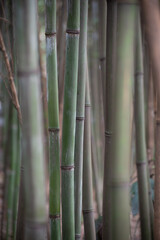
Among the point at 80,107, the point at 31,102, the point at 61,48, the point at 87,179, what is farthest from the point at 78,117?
the point at 61,48

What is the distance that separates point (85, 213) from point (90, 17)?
1.01 meters

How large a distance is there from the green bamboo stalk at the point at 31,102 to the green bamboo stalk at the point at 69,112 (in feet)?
0.74

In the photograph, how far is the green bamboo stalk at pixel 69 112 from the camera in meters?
0.67

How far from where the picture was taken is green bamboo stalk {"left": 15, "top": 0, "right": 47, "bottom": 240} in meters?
0.45

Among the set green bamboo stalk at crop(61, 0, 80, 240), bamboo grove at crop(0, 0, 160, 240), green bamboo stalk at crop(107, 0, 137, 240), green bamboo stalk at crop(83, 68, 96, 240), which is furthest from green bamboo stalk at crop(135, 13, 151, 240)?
green bamboo stalk at crop(107, 0, 137, 240)

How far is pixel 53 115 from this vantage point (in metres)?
0.70

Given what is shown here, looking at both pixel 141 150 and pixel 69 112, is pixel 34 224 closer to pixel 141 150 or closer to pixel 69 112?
pixel 69 112

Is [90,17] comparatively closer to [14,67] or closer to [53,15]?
[14,67]

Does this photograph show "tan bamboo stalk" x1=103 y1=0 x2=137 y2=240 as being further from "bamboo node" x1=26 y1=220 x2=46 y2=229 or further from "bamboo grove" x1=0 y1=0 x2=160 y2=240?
"bamboo node" x1=26 y1=220 x2=46 y2=229

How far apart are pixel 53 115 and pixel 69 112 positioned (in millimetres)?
38

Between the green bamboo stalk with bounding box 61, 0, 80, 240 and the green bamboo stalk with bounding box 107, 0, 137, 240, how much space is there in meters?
0.19

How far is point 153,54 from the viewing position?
1.57ft

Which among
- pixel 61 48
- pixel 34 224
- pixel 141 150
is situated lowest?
pixel 34 224

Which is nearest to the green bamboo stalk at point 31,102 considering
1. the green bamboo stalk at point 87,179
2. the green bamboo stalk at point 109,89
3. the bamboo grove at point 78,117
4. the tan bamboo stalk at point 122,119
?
the bamboo grove at point 78,117
